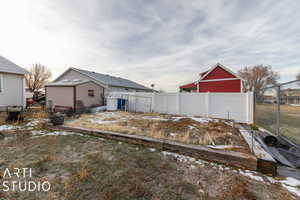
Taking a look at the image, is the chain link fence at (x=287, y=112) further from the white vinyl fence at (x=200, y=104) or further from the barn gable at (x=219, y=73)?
the barn gable at (x=219, y=73)

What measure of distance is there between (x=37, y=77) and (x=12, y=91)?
74.0ft

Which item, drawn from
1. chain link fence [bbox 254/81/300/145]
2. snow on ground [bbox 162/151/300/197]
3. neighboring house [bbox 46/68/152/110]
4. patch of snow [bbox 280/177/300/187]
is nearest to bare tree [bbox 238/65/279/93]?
chain link fence [bbox 254/81/300/145]

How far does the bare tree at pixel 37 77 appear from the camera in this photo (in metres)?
24.4

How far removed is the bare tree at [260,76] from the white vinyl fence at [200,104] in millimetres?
21158

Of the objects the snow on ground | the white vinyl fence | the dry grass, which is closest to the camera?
the dry grass

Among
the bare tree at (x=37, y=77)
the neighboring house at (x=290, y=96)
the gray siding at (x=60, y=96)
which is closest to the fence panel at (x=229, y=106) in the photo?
the neighboring house at (x=290, y=96)

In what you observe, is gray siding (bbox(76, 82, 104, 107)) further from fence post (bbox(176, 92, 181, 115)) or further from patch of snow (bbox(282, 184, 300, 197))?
patch of snow (bbox(282, 184, 300, 197))

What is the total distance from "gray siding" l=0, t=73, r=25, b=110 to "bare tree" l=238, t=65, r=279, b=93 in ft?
104

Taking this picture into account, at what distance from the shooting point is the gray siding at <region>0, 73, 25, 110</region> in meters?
7.58

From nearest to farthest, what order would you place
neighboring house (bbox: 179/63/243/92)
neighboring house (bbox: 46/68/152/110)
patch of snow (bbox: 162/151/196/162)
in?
patch of snow (bbox: 162/151/196/162)
neighboring house (bbox: 46/68/152/110)
neighboring house (bbox: 179/63/243/92)

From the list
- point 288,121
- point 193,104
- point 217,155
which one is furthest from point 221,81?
point 217,155

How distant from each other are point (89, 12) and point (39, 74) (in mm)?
27604

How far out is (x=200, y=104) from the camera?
25.4ft

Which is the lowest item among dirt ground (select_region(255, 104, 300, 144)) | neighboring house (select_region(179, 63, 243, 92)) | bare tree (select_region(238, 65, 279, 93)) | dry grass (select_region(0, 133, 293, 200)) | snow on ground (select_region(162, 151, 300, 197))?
snow on ground (select_region(162, 151, 300, 197))
